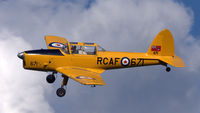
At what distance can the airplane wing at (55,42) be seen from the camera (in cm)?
2173

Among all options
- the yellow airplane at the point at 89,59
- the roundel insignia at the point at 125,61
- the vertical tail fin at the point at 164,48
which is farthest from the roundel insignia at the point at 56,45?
the vertical tail fin at the point at 164,48

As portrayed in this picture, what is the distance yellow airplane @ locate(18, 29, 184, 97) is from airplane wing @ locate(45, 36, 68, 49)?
2.57 meters

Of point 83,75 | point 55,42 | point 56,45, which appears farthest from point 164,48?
point 55,42

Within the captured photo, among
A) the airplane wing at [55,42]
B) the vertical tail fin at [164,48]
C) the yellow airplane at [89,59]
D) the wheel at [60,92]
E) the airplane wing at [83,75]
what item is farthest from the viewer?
the airplane wing at [55,42]

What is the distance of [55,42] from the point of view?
22.2m

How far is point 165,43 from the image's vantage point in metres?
20.7

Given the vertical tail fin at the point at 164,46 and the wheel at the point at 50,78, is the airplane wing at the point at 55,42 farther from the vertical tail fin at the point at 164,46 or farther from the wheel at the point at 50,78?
the vertical tail fin at the point at 164,46

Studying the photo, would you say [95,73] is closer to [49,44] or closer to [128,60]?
[128,60]

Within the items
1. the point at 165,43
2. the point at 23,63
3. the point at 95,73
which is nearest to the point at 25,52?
the point at 23,63

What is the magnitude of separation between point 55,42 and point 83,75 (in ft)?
18.7

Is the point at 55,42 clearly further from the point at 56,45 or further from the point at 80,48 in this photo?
the point at 80,48

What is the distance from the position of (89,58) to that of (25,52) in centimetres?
349

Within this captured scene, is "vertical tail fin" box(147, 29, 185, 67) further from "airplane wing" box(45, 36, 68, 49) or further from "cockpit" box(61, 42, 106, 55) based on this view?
"airplane wing" box(45, 36, 68, 49)

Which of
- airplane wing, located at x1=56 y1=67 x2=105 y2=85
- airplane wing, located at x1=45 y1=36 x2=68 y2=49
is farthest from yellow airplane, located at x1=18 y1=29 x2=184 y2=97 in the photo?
airplane wing, located at x1=45 y1=36 x2=68 y2=49
